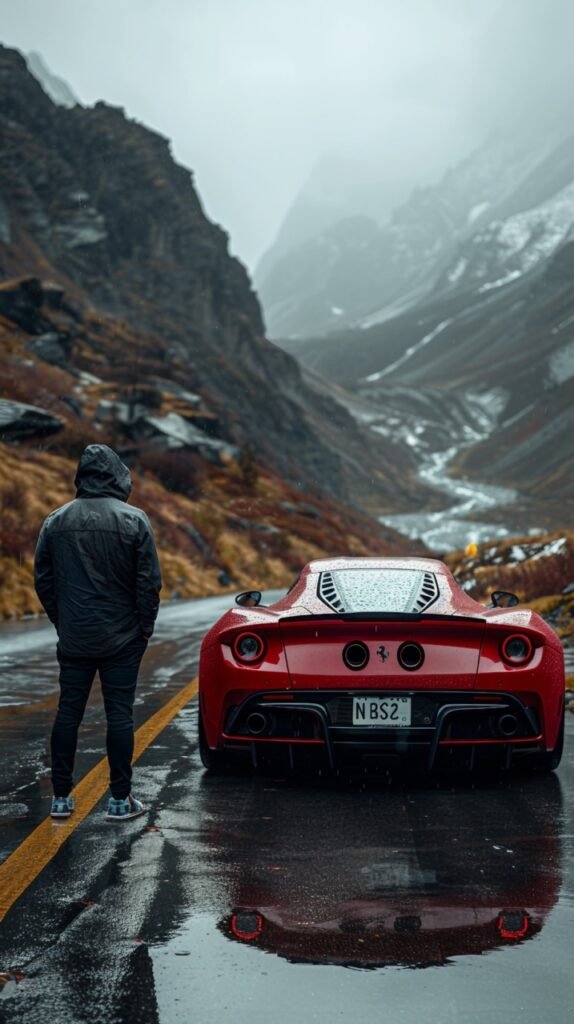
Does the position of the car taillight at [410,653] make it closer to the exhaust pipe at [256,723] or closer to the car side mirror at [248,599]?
the exhaust pipe at [256,723]

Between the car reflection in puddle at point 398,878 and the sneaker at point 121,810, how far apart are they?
2.02 feet

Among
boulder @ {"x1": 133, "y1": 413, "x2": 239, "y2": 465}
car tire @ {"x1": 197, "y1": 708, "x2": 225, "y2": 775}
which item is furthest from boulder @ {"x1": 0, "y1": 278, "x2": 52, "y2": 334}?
car tire @ {"x1": 197, "y1": 708, "x2": 225, "y2": 775}

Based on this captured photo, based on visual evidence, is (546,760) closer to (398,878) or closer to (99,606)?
(398,878)

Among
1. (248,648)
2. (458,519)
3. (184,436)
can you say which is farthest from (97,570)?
(458,519)

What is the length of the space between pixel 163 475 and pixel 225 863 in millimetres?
45762

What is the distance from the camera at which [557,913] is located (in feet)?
12.4

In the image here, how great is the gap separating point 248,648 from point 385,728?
0.84m

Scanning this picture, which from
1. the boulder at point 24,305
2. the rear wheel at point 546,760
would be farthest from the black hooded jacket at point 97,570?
the boulder at point 24,305

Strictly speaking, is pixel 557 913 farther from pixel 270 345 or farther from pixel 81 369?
pixel 270 345

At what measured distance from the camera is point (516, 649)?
5859 mm

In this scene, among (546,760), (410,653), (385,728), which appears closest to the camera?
(385,728)

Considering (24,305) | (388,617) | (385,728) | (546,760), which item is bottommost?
(546,760)

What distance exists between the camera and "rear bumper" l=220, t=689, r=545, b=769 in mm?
5594

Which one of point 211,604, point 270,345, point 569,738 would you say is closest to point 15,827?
point 569,738
